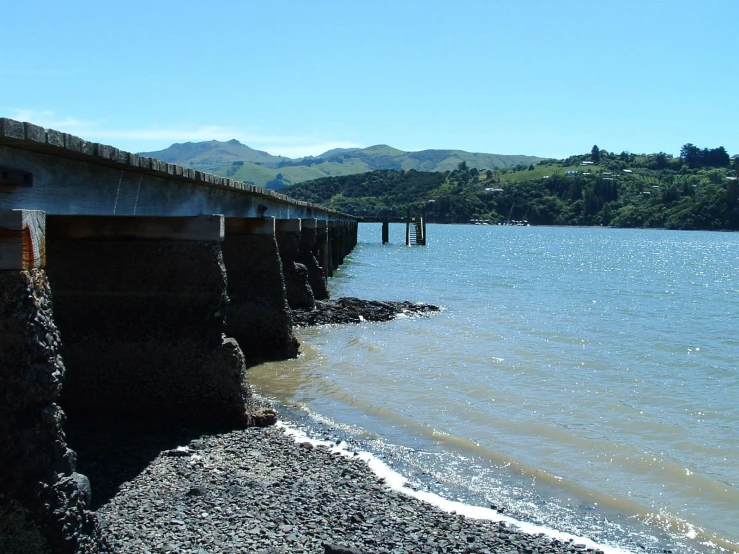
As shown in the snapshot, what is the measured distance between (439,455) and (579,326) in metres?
14.1

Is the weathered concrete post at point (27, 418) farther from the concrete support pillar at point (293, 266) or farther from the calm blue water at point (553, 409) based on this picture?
the concrete support pillar at point (293, 266)

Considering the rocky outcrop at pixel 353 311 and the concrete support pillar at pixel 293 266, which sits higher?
the concrete support pillar at pixel 293 266

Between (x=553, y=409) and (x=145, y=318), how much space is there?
248 inches

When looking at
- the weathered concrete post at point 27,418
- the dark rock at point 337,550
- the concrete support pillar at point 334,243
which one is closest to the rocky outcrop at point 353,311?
the dark rock at point 337,550

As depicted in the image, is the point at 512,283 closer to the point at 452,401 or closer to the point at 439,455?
the point at 452,401

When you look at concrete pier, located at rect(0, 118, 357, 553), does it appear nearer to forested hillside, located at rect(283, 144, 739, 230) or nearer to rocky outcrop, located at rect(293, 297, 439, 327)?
rocky outcrop, located at rect(293, 297, 439, 327)

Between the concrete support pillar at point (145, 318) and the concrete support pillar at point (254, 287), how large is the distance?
4.41 metres

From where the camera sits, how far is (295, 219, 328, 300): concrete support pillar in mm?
22586

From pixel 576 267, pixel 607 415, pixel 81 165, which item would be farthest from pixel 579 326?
pixel 576 267

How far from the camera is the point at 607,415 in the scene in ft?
38.4

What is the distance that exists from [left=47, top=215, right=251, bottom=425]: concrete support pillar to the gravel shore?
2.69 ft

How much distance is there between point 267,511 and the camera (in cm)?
665

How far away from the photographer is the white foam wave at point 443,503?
6.84m

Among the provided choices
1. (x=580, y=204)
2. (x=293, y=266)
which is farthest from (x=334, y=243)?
(x=580, y=204)
